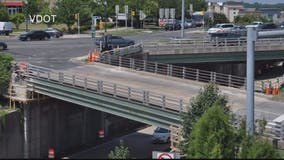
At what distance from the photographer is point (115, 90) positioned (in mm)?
28859

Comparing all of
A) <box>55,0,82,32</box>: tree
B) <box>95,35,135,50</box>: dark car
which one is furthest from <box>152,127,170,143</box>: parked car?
<box>55,0,82,32</box>: tree

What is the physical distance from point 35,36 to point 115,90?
34.5 metres

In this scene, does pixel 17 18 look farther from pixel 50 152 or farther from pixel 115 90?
pixel 115 90

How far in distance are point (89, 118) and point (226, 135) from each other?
25167mm

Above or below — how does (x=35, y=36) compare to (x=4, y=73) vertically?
above

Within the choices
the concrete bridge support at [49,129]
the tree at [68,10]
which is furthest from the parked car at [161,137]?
the tree at [68,10]

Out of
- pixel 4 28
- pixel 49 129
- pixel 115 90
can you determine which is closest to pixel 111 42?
pixel 49 129

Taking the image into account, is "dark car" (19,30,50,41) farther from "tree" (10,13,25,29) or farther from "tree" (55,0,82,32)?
"tree" (10,13,25,29)

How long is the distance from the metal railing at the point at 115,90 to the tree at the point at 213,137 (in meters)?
10.5

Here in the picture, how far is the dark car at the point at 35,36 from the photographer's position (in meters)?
60.2

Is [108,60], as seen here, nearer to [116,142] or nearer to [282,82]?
[116,142]

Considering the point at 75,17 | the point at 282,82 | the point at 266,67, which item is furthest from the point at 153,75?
the point at 75,17

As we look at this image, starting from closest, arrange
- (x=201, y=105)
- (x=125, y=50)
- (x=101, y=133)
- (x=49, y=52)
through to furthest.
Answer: (x=201, y=105) < (x=101, y=133) < (x=125, y=50) < (x=49, y=52)

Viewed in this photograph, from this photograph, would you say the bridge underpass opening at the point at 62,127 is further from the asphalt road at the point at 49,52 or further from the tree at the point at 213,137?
the tree at the point at 213,137
